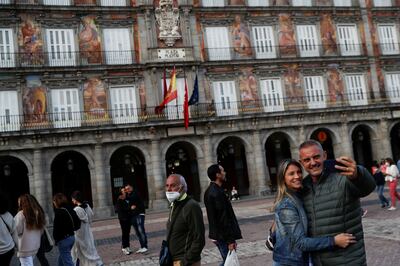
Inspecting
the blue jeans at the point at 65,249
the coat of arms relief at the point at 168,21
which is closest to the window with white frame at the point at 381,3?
the coat of arms relief at the point at 168,21

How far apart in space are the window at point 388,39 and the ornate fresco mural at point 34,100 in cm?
2344

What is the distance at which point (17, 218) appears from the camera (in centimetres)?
697

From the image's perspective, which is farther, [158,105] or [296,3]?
[296,3]

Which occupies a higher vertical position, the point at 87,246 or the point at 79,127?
the point at 79,127

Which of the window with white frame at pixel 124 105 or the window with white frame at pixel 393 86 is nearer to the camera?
the window with white frame at pixel 124 105

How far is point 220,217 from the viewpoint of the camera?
6.36 m

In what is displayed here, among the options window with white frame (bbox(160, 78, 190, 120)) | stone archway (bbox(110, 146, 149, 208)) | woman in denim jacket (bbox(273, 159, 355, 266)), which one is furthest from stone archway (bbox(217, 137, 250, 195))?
woman in denim jacket (bbox(273, 159, 355, 266))

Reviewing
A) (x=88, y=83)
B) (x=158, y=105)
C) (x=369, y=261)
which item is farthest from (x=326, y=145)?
(x=369, y=261)

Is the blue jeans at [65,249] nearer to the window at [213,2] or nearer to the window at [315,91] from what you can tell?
the window at [213,2]

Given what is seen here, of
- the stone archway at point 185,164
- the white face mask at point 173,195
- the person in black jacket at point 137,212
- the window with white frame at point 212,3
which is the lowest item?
the person in black jacket at point 137,212

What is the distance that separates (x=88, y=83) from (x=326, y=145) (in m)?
17.5

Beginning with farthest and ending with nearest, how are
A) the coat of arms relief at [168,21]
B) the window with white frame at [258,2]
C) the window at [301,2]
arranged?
1. the window at [301,2]
2. the window with white frame at [258,2]
3. the coat of arms relief at [168,21]

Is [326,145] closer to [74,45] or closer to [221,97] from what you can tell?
[221,97]

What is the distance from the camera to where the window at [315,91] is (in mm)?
29375
